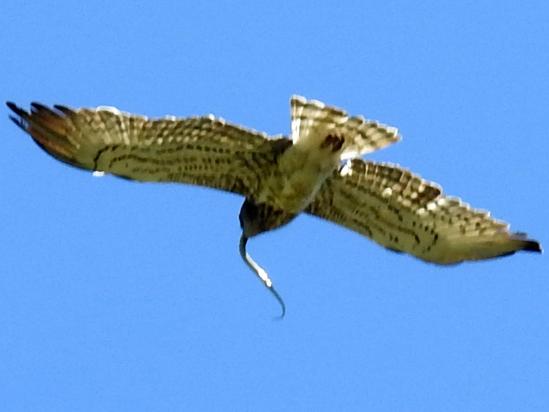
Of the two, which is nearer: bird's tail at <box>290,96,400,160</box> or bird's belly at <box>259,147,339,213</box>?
bird's tail at <box>290,96,400,160</box>

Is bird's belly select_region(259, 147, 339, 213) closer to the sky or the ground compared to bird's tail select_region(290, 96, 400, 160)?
closer to the ground

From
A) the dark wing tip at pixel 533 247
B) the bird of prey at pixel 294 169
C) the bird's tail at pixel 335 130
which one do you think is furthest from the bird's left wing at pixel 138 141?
the dark wing tip at pixel 533 247

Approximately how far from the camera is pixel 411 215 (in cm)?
1991

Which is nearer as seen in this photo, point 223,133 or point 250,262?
point 223,133

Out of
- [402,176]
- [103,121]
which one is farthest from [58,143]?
[402,176]

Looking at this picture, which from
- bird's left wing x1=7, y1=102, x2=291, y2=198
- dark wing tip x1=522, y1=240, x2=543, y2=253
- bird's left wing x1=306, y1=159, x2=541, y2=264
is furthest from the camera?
bird's left wing x1=306, y1=159, x2=541, y2=264

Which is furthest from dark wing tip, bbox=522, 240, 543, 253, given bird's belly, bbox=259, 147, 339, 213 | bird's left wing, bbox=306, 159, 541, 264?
bird's belly, bbox=259, 147, 339, 213

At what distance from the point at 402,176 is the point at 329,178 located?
63 centimetres

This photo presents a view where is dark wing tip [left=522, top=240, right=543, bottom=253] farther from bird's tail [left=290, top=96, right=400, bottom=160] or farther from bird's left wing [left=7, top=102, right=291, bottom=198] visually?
bird's left wing [left=7, top=102, right=291, bottom=198]

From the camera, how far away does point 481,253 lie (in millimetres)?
19812

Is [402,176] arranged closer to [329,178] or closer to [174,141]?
[329,178]

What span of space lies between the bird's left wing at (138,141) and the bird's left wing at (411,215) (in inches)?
33.1

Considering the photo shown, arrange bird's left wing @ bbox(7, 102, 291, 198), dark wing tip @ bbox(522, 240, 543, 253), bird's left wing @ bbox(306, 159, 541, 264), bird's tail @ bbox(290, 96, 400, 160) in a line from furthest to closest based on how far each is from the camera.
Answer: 1. bird's left wing @ bbox(306, 159, 541, 264)
2. dark wing tip @ bbox(522, 240, 543, 253)
3. bird's left wing @ bbox(7, 102, 291, 198)
4. bird's tail @ bbox(290, 96, 400, 160)

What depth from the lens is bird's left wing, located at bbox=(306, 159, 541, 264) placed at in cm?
1964
